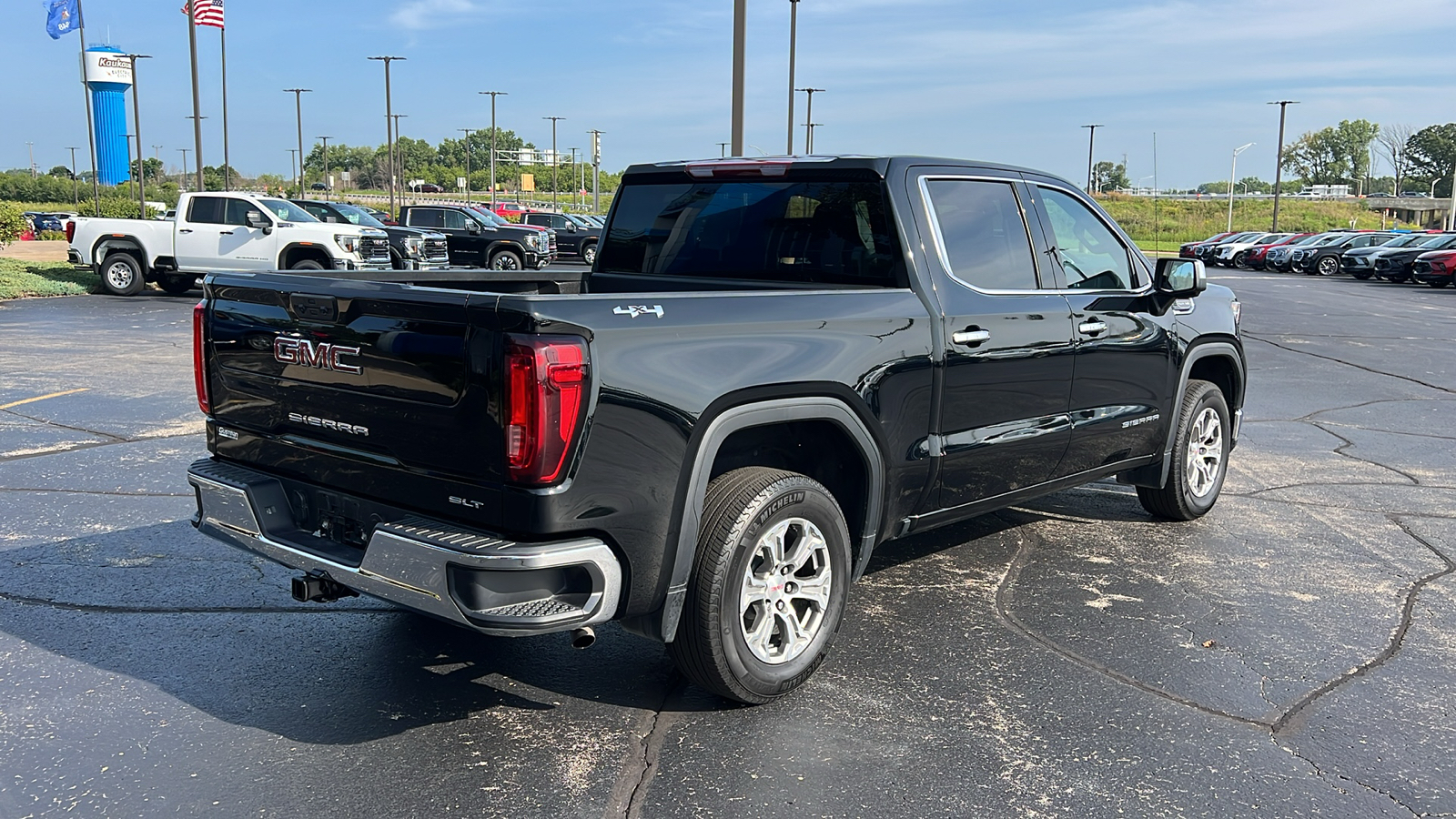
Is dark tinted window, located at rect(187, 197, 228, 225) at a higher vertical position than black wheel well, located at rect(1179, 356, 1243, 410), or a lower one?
higher

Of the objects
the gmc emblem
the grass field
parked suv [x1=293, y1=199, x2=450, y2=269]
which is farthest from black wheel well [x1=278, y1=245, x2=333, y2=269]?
the gmc emblem

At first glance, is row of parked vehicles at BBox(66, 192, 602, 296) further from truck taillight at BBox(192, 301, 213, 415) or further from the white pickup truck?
truck taillight at BBox(192, 301, 213, 415)

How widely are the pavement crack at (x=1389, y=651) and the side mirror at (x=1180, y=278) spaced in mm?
1716

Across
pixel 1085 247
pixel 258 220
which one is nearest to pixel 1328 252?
pixel 258 220

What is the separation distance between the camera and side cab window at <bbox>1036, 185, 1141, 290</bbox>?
212 inches

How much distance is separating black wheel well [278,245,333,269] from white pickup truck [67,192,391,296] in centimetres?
2

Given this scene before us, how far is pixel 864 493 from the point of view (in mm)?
Result: 4336

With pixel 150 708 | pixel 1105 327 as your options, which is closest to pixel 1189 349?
pixel 1105 327

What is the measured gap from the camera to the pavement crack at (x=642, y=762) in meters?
3.29

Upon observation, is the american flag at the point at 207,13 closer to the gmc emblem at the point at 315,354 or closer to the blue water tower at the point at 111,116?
the gmc emblem at the point at 315,354

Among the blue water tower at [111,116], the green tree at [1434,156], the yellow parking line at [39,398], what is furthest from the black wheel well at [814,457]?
the green tree at [1434,156]

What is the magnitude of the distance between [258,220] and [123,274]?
10.5 feet

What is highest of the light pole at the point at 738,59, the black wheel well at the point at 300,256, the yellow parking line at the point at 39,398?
the light pole at the point at 738,59

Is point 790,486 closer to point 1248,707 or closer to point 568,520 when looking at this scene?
point 568,520
